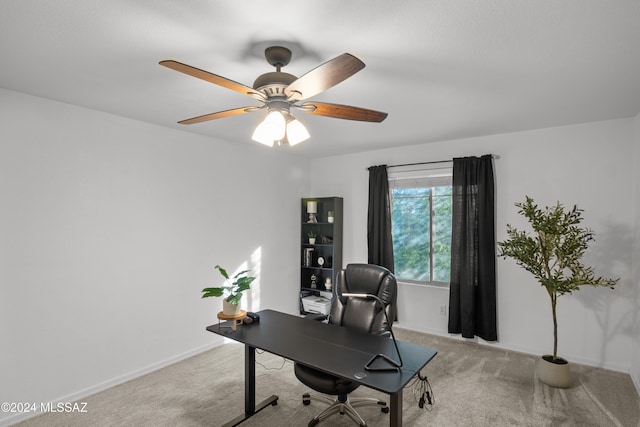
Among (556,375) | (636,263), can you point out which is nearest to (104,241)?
(556,375)

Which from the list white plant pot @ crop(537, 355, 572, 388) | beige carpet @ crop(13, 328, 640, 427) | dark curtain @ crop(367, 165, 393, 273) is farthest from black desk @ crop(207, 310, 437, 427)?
dark curtain @ crop(367, 165, 393, 273)

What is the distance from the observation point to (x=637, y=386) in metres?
2.95

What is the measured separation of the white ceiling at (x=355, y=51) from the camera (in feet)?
5.13

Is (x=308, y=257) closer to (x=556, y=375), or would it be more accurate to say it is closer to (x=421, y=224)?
(x=421, y=224)

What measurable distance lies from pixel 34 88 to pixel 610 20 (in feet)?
11.9

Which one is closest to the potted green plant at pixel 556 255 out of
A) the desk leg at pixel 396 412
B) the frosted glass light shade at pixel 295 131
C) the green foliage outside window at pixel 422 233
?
the green foliage outside window at pixel 422 233

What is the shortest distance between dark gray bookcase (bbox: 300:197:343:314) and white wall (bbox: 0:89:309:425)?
3.47 ft

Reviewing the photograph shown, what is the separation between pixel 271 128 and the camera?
1.94m

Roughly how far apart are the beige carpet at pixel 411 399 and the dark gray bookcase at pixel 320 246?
5.82 ft

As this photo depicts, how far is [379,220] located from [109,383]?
3486 mm

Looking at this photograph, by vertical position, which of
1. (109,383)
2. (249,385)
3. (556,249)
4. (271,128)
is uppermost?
(271,128)

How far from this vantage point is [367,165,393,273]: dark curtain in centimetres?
459

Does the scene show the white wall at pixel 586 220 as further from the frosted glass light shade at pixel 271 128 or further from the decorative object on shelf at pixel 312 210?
the frosted glass light shade at pixel 271 128

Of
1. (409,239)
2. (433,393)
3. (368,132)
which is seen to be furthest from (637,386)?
(368,132)
